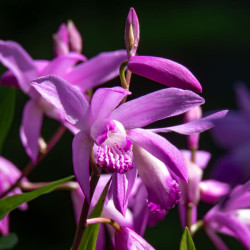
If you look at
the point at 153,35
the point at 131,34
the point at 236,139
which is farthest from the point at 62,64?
the point at 153,35

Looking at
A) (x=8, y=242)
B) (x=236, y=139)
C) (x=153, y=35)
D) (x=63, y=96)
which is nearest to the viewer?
(x=236, y=139)

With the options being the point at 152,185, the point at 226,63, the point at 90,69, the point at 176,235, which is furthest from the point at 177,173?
the point at 226,63

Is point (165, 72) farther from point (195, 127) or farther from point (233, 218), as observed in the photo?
point (233, 218)

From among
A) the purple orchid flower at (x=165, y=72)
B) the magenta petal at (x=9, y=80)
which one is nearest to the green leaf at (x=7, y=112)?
the magenta petal at (x=9, y=80)

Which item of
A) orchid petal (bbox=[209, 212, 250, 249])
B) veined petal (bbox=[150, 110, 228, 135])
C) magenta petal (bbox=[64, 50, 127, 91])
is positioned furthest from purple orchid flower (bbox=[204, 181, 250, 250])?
magenta petal (bbox=[64, 50, 127, 91])

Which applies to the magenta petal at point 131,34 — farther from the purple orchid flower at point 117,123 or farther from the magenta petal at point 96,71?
the magenta petal at point 96,71

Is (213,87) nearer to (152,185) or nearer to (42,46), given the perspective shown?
(42,46)
